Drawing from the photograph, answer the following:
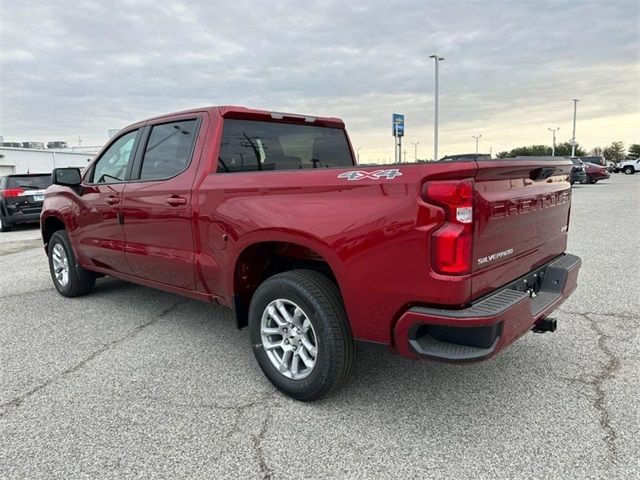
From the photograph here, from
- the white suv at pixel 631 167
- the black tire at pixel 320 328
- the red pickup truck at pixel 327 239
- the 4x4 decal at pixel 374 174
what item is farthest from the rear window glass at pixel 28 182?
the white suv at pixel 631 167

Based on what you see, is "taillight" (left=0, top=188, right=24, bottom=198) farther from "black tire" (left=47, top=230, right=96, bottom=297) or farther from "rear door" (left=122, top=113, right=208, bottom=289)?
"rear door" (left=122, top=113, right=208, bottom=289)

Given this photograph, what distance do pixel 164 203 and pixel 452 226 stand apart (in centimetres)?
239

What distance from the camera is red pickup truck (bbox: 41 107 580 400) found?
7.78 ft

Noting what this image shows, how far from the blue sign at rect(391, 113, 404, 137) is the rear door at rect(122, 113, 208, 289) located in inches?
775

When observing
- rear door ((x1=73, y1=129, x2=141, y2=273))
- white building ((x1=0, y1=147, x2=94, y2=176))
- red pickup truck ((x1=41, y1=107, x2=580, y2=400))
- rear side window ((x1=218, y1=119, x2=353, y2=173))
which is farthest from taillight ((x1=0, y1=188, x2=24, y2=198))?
white building ((x1=0, y1=147, x2=94, y2=176))

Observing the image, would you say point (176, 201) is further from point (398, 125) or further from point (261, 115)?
point (398, 125)

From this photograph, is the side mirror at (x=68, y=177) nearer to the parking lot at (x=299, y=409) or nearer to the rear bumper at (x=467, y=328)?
the parking lot at (x=299, y=409)

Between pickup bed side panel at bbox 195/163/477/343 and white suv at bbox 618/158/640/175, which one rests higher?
pickup bed side panel at bbox 195/163/477/343

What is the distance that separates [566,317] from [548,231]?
5.18ft

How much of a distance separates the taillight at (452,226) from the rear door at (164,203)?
197 cm

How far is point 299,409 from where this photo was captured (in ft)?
9.67

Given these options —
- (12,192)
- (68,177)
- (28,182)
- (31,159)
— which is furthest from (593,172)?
(31,159)

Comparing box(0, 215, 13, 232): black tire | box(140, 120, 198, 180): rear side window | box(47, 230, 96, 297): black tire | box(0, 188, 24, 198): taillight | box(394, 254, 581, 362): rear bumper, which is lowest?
box(0, 215, 13, 232): black tire

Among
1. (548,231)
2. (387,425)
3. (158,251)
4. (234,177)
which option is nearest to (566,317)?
(548,231)
